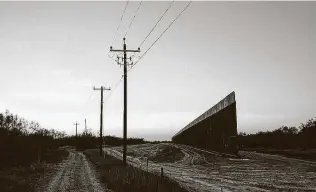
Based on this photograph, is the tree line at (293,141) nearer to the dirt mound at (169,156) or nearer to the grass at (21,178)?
the dirt mound at (169,156)

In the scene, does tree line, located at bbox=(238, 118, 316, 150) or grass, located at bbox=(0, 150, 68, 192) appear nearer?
grass, located at bbox=(0, 150, 68, 192)

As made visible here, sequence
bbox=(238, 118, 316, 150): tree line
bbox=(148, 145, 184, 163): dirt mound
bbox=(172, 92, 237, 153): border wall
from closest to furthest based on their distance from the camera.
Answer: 1. bbox=(172, 92, 237, 153): border wall
2. bbox=(148, 145, 184, 163): dirt mound
3. bbox=(238, 118, 316, 150): tree line

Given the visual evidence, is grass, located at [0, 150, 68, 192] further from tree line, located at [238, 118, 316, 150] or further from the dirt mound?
tree line, located at [238, 118, 316, 150]

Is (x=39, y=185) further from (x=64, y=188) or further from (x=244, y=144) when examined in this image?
(x=244, y=144)

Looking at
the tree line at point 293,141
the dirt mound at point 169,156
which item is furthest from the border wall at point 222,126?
the tree line at point 293,141

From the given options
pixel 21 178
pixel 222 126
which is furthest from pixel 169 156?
pixel 21 178

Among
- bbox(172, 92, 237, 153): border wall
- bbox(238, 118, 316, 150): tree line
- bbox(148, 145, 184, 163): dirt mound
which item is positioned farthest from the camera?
bbox(238, 118, 316, 150): tree line

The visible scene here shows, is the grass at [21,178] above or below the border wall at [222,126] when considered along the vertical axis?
below

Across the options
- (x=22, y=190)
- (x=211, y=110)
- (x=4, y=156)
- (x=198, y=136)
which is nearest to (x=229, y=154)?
(x=211, y=110)

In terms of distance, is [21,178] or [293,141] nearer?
[21,178]

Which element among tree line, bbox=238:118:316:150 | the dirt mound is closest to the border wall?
the dirt mound

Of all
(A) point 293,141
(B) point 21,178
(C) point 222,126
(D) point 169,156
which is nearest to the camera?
(B) point 21,178

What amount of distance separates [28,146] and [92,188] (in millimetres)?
29374

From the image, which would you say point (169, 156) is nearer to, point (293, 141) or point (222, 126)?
point (222, 126)
